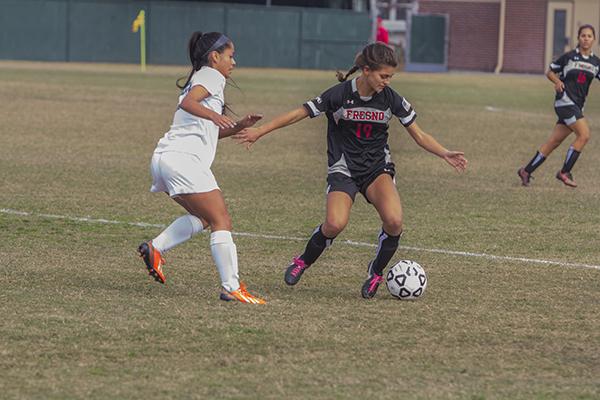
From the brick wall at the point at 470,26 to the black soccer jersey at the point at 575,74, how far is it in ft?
145

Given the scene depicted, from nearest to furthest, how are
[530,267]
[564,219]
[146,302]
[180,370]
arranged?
[180,370]
[146,302]
[530,267]
[564,219]

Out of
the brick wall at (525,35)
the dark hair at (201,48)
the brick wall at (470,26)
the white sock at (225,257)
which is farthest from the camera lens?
the brick wall at (470,26)

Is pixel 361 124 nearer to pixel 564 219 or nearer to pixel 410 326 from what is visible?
pixel 410 326

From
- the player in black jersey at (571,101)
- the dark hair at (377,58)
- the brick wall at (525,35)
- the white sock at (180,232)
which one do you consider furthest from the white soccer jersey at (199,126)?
the brick wall at (525,35)

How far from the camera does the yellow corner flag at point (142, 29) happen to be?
48469 mm

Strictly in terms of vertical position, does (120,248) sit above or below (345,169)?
below

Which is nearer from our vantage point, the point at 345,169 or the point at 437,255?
the point at 345,169

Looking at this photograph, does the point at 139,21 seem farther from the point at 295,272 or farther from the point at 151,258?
the point at 151,258

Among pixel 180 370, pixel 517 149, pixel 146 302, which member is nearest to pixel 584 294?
pixel 146 302

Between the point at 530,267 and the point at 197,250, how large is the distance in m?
2.57

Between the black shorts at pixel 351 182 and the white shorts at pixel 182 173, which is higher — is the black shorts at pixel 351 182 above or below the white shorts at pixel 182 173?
below

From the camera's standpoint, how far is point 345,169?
867 centimetres

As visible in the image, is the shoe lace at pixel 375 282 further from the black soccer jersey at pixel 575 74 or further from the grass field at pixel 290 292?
the black soccer jersey at pixel 575 74

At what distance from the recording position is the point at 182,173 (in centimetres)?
803
